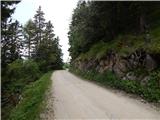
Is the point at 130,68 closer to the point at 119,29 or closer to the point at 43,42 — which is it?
the point at 119,29

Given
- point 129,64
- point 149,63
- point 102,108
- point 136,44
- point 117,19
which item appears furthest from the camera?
point 117,19

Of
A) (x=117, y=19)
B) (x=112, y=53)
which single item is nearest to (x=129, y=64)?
(x=112, y=53)

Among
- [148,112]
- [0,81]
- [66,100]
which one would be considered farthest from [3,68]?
[148,112]

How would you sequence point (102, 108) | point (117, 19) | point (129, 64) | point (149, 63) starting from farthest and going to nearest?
point (117, 19) → point (129, 64) → point (149, 63) → point (102, 108)

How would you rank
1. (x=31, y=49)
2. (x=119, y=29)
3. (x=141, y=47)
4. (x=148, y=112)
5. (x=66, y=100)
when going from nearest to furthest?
(x=148, y=112)
(x=66, y=100)
(x=141, y=47)
(x=119, y=29)
(x=31, y=49)

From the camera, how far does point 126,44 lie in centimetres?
2131

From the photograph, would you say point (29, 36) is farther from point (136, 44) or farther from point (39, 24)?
point (136, 44)

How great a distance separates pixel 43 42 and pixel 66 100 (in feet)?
181

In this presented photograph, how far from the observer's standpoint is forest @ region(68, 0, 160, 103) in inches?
667

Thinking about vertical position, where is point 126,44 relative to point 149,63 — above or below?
above

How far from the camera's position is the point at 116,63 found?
2144cm

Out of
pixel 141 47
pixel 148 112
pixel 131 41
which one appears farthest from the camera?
pixel 131 41

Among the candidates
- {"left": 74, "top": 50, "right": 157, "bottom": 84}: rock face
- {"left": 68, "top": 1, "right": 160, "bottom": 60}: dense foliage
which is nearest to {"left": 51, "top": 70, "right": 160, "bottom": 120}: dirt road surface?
{"left": 74, "top": 50, "right": 157, "bottom": 84}: rock face

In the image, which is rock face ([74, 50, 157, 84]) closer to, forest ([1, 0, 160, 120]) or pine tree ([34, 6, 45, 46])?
forest ([1, 0, 160, 120])
